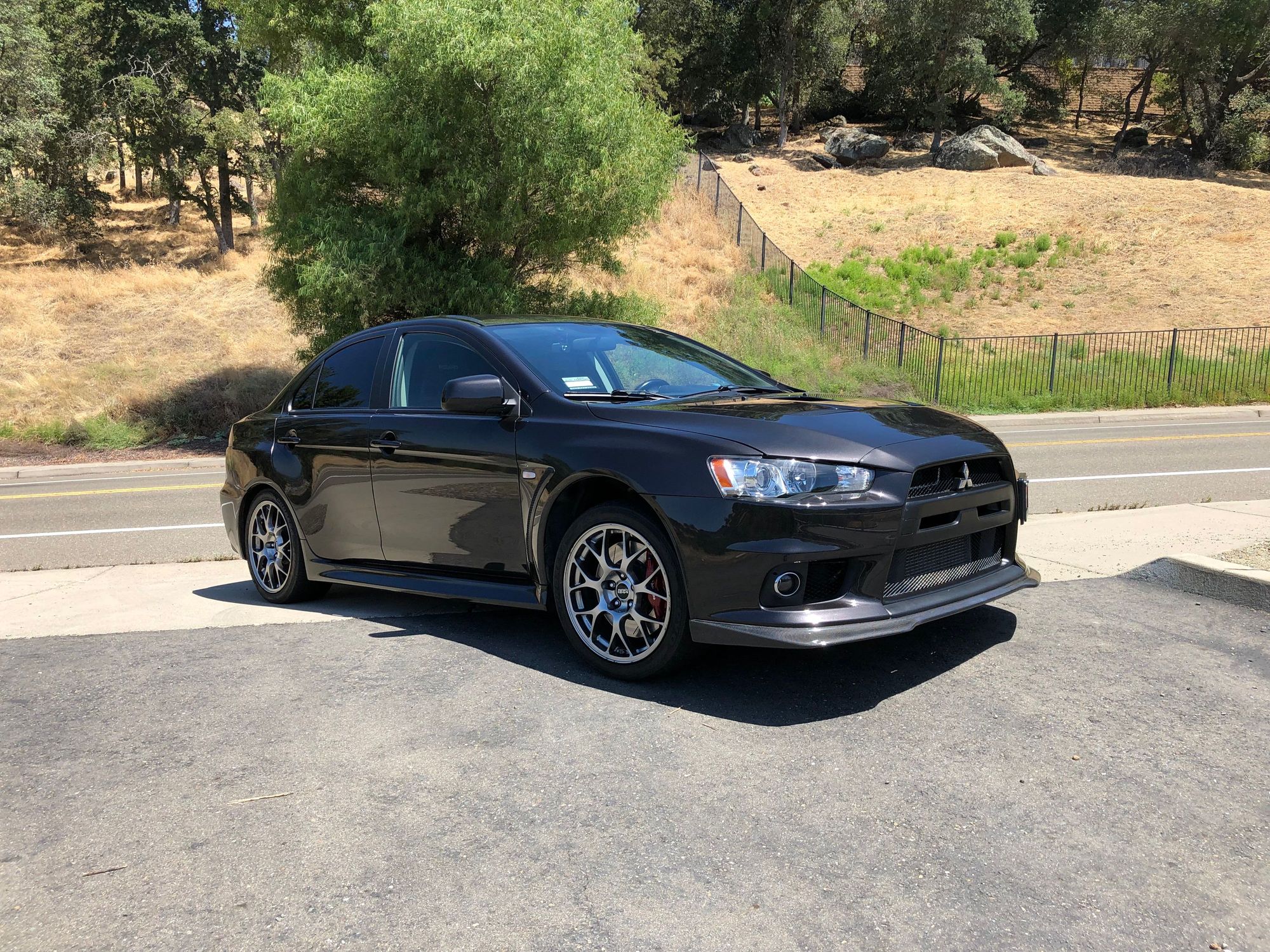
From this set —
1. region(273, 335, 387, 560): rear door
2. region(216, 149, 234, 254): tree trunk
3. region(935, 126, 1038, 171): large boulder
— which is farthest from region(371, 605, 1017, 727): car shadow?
region(935, 126, 1038, 171): large boulder

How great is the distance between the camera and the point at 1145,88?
61.5m

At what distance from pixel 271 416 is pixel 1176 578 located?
5.54m

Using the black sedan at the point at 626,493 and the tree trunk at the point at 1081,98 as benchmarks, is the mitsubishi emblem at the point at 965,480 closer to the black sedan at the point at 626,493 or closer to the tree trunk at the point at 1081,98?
the black sedan at the point at 626,493

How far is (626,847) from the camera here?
10.3 ft

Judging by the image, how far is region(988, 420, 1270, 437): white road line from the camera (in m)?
18.4

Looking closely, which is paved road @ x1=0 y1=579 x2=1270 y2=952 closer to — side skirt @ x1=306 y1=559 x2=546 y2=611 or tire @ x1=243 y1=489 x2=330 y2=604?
side skirt @ x1=306 y1=559 x2=546 y2=611

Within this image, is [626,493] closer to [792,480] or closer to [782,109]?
[792,480]

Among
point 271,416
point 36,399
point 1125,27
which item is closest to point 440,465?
point 271,416

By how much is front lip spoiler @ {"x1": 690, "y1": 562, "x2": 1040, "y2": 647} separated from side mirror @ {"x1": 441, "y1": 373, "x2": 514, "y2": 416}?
1.52m

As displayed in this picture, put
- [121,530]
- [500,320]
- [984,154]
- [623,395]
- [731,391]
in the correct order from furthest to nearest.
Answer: [984,154], [121,530], [500,320], [731,391], [623,395]

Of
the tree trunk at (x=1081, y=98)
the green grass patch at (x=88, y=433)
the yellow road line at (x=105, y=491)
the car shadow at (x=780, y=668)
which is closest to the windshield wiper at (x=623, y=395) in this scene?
the car shadow at (x=780, y=668)

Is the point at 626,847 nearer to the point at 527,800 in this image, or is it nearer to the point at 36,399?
the point at 527,800

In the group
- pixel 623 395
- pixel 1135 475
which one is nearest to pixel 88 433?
pixel 1135 475

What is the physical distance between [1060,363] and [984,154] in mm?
28060
